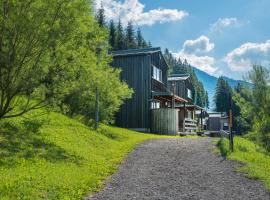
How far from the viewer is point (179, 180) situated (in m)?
10.6

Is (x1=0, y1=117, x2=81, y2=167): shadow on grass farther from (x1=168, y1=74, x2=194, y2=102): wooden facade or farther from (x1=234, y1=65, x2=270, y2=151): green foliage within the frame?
(x1=168, y1=74, x2=194, y2=102): wooden facade

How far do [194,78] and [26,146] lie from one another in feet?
350

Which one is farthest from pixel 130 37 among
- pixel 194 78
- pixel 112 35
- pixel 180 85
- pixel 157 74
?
pixel 157 74

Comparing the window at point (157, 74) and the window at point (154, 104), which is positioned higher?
the window at point (157, 74)

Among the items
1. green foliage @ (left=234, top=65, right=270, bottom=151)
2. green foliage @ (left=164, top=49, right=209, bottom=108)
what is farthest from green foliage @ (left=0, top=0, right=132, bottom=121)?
green foliage @ (left=164, top=49, right=209, bottom=108)

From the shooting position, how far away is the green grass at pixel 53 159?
8477mm

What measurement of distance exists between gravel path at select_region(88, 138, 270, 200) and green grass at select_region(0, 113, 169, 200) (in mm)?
694

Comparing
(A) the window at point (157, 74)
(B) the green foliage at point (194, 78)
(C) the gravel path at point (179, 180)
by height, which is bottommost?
(C) the gravel path at point (179, 180)

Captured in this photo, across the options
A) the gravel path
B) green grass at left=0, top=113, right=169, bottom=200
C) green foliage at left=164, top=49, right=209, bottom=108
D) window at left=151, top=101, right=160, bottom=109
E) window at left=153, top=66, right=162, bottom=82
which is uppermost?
green foliage at left=164, top=49, right=209, bottom=108

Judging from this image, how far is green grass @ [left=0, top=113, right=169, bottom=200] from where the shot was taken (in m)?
8.48

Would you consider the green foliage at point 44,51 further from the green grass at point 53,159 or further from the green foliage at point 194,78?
the green foliage at point 194,78

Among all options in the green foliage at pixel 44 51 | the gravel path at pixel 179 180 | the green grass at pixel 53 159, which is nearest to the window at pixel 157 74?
the green grass at pixel 53 159

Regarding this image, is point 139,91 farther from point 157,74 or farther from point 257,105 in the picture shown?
point 257,105

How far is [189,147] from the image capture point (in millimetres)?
18656
